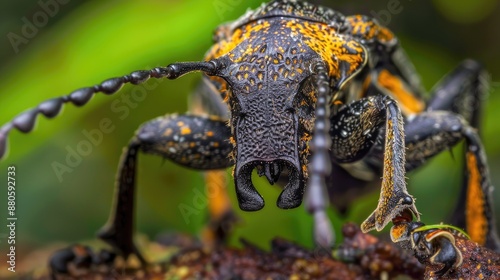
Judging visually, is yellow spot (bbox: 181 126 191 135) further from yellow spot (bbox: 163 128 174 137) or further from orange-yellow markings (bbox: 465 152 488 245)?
orange-yellow markings (bbox: 465 152 488 245)

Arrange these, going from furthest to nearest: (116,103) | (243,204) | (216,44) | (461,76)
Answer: (116,103)
(461,76)
(216,44)
(243,204)

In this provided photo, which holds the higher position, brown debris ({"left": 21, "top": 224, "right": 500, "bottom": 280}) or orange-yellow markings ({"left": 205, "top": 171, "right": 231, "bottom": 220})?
orange-yellow markings ({"left": 205, "top": 171, "right": 231, "bottom": 220})

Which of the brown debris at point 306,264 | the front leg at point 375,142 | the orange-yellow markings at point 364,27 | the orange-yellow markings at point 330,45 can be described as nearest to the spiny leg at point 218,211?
the brown debris at point 306,264

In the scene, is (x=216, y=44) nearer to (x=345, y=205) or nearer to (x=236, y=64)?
(x=236, y=64)

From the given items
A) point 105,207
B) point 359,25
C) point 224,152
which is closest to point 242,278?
point 224,152

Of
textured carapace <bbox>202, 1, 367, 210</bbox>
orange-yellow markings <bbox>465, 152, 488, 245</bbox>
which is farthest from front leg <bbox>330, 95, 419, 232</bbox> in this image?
orange-yellow markings <bbox>465, 152, 488, 245</bbox>

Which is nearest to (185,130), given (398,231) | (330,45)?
(330,45)
